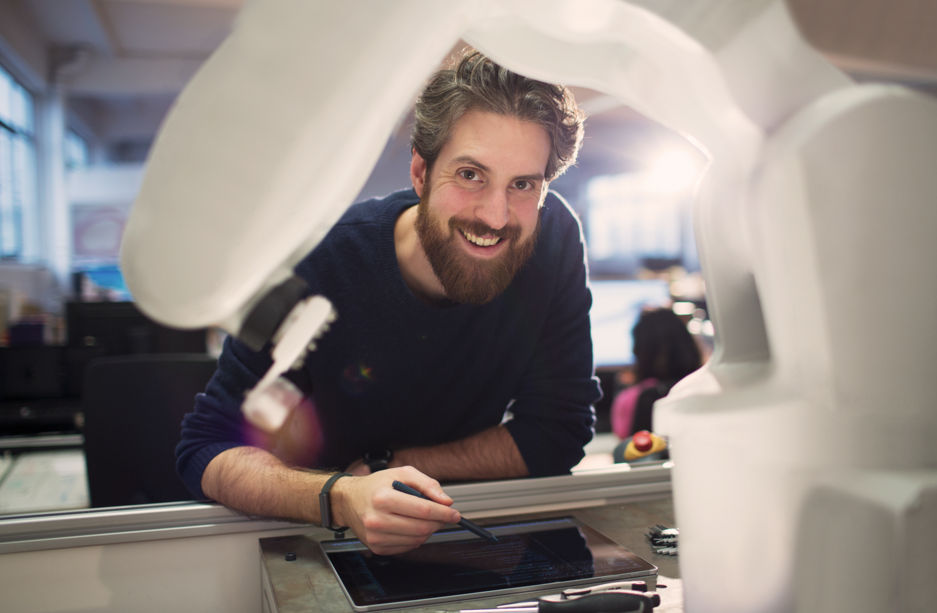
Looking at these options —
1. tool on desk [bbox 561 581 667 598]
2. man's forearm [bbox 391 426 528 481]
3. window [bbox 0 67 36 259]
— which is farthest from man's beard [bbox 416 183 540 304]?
window [bbox 0 67 36 259]

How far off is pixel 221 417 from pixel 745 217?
0.87 metres

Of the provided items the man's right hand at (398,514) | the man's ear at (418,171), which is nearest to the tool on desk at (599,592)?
the man's right hand at (398,514)

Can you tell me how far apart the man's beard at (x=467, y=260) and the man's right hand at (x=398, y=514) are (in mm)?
474

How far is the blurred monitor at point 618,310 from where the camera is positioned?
3.58m

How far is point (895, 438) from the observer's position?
0.47m

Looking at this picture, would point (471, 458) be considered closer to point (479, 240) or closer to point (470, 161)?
point (479, 240)

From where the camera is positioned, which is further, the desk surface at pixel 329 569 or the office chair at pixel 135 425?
the office chair at pixel 135 425

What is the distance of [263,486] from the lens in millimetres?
894

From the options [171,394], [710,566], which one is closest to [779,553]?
[710,566]

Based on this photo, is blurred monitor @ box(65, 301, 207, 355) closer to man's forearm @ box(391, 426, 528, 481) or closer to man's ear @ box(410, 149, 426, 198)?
man's ear @ box(410, 149, 426, 198)

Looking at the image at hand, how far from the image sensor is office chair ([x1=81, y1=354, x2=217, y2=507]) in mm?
1841

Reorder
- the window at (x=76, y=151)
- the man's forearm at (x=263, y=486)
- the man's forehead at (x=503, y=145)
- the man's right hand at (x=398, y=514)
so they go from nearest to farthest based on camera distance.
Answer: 1. the man's right hand at (x=398, y=514)
2. the man's forearm at (x=263, y=486)
3. the man's forehead at (x=503, y=145)
4. the window at (x=76, y=151)

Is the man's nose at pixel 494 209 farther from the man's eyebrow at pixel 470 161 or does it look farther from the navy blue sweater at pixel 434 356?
the navy blue sweater at pixel 434 356

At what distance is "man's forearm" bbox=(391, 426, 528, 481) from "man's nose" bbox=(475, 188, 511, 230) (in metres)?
0.36
